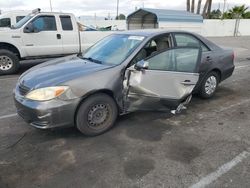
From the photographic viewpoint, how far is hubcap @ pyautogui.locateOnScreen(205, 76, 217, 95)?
17.2 ft

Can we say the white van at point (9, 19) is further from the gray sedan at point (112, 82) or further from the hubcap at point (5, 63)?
the gray sedan at point (112, 82)

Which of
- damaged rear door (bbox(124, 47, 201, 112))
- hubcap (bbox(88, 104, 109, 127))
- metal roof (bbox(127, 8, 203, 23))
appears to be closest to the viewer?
hubcap (bbox(88, 104, 109, 127))

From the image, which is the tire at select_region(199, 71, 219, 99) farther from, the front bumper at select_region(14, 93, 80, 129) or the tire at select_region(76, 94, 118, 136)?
the front bumper at select_region(14, 93, 80, 129)

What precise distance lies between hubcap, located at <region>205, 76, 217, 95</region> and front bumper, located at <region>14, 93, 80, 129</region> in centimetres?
299

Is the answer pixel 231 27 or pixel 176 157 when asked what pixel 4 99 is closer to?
pixel 176 157

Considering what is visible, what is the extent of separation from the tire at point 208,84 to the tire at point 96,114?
219 cm

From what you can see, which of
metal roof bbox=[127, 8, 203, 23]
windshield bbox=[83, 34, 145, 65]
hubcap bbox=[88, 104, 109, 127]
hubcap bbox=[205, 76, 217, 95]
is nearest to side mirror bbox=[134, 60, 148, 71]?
windshield bbox=[83, 34, 145, 65]

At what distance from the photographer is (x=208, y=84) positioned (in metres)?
5.25

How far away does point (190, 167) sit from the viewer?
117 inches

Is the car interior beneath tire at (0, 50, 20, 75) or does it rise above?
above

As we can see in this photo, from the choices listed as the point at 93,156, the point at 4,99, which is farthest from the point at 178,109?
the point at 4,99

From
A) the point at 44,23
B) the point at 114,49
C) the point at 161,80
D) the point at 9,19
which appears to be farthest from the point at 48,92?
the point at 9,19

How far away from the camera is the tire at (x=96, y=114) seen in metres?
3.56

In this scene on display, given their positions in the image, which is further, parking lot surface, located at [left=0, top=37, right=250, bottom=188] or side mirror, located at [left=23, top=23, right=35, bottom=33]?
side mirror, located at [left=23, top=23, right=35, bottom=33]
